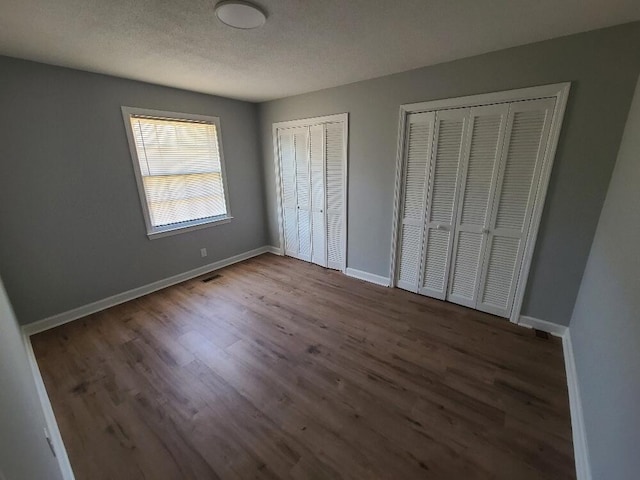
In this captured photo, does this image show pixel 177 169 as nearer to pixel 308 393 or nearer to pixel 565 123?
pixel 308 393

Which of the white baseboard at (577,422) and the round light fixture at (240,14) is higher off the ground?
the round light fixture at (240,14)

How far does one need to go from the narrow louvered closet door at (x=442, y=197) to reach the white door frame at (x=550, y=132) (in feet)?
0.38

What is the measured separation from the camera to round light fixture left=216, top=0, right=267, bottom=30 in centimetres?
147

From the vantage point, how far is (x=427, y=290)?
3.05 m

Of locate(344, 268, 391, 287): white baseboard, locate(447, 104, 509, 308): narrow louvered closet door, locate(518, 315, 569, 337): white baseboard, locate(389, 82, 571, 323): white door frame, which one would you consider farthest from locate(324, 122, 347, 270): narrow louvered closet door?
locate(518, 315, 569, 337): white baseboard

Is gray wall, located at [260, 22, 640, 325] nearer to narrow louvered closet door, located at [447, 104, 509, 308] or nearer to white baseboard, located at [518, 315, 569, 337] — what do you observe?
white baseboard, located at [518, 315, 569, 337]

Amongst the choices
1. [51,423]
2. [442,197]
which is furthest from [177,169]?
[442,197]

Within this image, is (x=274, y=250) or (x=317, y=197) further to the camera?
(x=274, y=250)

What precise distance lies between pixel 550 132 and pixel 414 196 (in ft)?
3.86

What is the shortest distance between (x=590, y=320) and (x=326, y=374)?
1.81 metres

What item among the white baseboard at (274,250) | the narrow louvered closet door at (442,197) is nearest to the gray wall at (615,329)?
the narrow louvered closet door at (442,197)

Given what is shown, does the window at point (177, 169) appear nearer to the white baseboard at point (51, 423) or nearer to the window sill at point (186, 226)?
the window sill at point (186, 226)

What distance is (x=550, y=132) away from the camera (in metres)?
2.09

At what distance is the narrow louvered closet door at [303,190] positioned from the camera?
3676 mm
